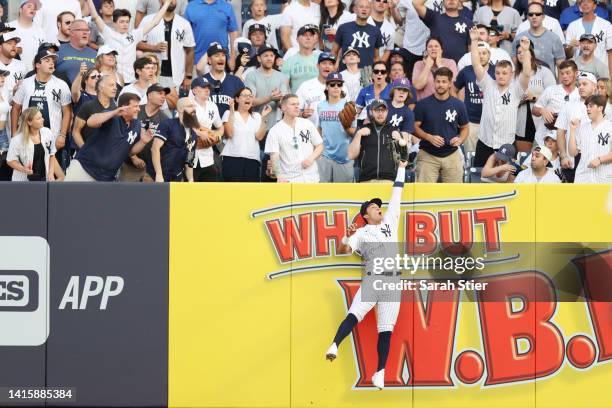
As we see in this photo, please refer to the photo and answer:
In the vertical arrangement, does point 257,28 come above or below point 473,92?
above

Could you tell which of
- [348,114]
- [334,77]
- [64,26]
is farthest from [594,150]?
[64,26]

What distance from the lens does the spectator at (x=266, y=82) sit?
1638 cm

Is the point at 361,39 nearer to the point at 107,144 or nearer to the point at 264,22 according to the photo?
the point at 264,22

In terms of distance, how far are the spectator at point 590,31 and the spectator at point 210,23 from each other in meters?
5.14

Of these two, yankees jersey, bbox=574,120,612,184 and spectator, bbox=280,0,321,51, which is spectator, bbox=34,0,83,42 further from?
yankees jersey, bbox=574,120,612,184

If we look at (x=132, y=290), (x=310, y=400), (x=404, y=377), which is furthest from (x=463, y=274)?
Answer: (x=132, y=290)

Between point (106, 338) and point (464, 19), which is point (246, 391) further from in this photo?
point (464, 19)

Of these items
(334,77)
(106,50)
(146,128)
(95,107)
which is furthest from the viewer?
(106,50)

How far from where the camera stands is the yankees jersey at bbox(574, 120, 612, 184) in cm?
1408

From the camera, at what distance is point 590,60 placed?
56.1 ft

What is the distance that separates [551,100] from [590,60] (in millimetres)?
1474

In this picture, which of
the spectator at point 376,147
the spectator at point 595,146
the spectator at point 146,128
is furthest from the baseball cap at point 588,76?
the spectator at point 146,128

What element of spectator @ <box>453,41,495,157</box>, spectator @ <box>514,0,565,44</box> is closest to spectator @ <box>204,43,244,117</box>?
spectator @ <box>453,41,495,157</box>

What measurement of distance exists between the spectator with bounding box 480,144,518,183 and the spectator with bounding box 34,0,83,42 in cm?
648
